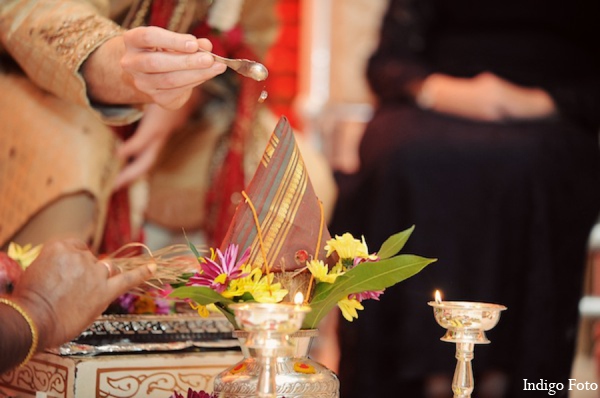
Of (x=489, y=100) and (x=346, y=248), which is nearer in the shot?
(x=346, y=248)

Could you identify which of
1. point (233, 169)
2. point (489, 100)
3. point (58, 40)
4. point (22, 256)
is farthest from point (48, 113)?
point (489, 100)

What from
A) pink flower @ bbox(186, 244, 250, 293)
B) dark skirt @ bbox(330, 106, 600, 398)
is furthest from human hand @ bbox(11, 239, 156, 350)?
dark skirt @ bbox(330, 106, 600, 398)

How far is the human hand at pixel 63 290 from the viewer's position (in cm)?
94

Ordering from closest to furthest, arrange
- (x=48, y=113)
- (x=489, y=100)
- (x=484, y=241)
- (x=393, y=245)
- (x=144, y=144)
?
(x=393, y=245) → (x=48, y=113) → (x=144, y=144) → (x=484, y=241) → (x=489, y=100)

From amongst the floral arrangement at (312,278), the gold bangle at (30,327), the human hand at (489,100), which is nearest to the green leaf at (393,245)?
the floral arrangement at (312,278)

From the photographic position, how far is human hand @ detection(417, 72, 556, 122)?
2.24 metres

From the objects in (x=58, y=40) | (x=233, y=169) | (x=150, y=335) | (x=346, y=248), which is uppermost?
(x=58, y=40)

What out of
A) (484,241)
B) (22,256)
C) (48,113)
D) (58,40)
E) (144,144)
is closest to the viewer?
(22,256)

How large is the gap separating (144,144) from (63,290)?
3.11ft

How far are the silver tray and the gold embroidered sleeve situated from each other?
337 mm

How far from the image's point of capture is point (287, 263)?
3.25ft

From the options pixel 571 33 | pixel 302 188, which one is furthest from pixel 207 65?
pixel 571 33

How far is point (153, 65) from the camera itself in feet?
3.68

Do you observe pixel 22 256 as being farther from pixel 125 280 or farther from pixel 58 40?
pixel 58 40
